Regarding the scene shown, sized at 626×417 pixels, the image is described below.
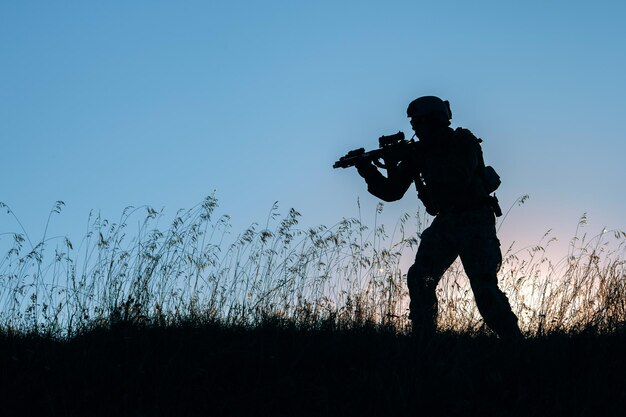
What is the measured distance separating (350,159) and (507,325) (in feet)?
6.16

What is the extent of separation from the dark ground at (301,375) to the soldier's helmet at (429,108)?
5.99 ft

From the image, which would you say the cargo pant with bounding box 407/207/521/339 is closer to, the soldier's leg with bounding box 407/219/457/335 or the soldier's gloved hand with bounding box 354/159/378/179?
the soldier's leg with bounding box 407/219/457/335

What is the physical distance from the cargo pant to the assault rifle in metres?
0.60

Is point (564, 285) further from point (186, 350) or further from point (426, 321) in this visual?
point (186, 350)

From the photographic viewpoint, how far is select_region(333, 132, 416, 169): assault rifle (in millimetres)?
6262

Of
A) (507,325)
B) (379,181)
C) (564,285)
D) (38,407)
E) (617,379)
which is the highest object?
(379,181)

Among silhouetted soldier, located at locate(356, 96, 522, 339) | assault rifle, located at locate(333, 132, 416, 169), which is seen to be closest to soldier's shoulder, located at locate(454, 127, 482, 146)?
silhouetted soldier, located at locate(356, 96, 522, 339)

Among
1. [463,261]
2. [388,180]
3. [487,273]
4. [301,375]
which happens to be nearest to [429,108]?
[388,180]

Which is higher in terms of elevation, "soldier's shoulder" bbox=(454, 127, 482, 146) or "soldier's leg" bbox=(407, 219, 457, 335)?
"soldier's shoulder" bbox=(454, 127, 482, 146)

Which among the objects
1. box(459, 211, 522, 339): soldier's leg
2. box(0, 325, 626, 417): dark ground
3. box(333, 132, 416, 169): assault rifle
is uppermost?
box(333, 132, 416, 169): assault rifle

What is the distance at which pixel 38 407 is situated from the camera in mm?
4188

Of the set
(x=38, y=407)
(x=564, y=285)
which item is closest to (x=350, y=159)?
(x=564, y=285)

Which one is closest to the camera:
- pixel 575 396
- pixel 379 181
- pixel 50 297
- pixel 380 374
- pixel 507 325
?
pixel 575 396

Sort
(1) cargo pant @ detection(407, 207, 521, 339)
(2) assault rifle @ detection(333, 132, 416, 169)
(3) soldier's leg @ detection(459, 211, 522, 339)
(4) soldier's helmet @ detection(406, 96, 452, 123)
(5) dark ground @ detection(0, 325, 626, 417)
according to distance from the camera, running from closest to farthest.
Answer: (5) dark ground @ detection(0, 325, 626, 417) < (3) soldier's leg @ detection(459, 211, 522, 339) < (1) cargo pant @ detection(407, 207, 521, 339) < (4) soldier's helmet @ detection(406, 96, 452, 123) < (2) assault rifle @ detection(333, 132, 416, 169)
